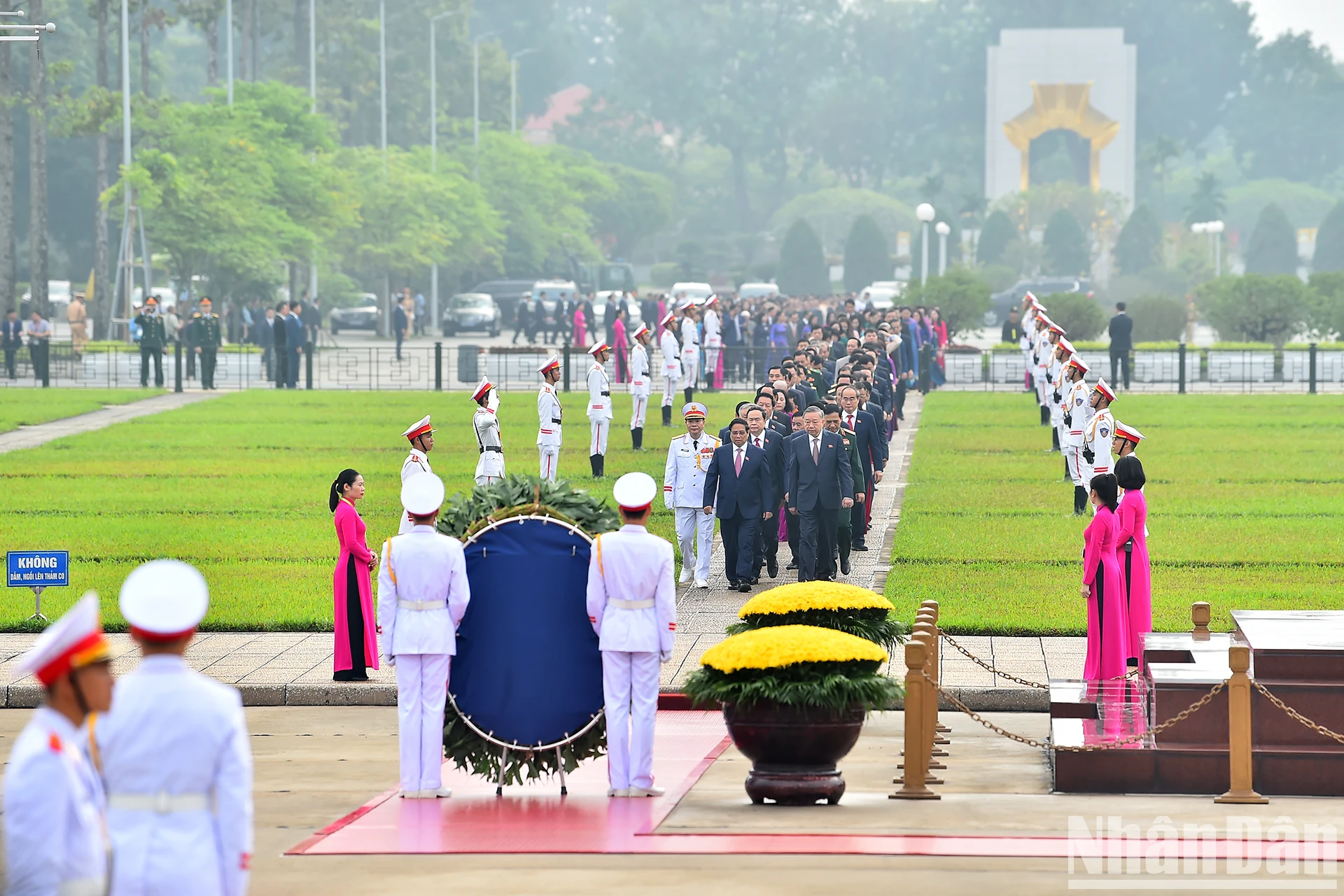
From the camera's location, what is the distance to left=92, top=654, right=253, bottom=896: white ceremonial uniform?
5.67m

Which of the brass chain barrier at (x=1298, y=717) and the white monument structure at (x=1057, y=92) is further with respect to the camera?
the white monument structure at (x=1057, y=92)

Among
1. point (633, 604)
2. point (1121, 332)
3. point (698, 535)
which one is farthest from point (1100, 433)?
point (1121, 332)

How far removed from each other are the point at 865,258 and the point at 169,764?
88788mm

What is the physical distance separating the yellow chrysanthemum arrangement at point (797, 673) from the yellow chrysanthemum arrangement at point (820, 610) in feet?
3.37

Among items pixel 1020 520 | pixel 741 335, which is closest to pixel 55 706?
pixel 1020 520

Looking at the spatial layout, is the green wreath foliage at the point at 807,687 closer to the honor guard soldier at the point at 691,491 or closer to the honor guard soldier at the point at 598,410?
the honor guard soldier at the point at 691,491

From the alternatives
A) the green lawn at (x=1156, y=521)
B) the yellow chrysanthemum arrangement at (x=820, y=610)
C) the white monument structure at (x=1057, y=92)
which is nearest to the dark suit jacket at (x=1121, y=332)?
the green lawn at (x=1156, y=521)

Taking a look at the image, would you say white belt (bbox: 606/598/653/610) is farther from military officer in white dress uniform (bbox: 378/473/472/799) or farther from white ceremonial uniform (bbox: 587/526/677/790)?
military officer in white dress uniform (bbox: 378/473/472/799)

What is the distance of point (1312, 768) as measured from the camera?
412 inches

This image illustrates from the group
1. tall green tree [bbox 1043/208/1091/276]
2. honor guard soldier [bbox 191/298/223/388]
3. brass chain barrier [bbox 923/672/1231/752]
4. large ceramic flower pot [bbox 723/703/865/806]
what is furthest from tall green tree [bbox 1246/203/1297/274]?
large ceramic flower pot [bbox 723/703/865/806]

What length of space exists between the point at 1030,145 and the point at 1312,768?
100663 mm

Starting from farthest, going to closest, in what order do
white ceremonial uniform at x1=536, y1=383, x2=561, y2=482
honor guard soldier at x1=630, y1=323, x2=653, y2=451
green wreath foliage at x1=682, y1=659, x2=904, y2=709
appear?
honor guard soldier at x1=630, y1=323, x2=653, y2=451 → white ceremonial uniform at x1=536, y1=383, x2=561, y2=482 → green wreath foliage at x1=682, y1=659, x2=904, y2=709

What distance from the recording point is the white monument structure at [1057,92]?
10012cm

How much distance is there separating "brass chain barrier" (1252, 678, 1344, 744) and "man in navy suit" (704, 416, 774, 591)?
7.12 metres
